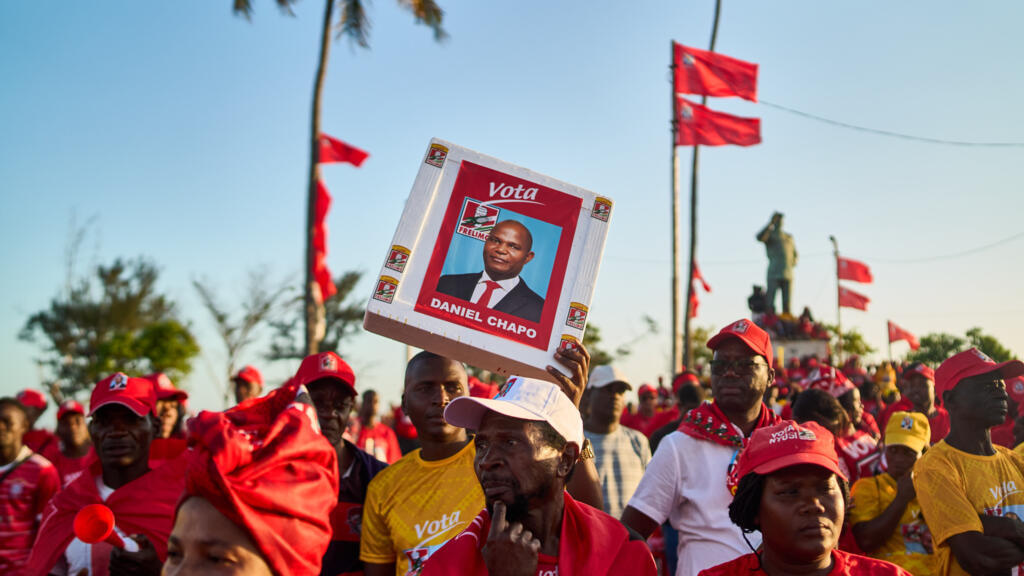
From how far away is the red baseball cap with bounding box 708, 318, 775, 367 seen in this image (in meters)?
3.74

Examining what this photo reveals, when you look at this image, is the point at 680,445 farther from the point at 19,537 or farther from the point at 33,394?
the point at 33,394

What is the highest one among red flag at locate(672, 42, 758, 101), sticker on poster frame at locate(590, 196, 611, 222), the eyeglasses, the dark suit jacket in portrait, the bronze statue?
red flag at locate(672, 42, 758, 101)

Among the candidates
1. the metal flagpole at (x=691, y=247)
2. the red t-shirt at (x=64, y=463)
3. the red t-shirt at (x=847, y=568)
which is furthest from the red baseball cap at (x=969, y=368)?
the metal flagpole at (x=691, y=247)

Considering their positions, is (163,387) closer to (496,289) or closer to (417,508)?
(417,508)

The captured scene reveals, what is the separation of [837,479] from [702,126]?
1359 cm

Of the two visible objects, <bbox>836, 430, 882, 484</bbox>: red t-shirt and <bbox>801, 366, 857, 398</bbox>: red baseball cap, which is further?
<bbox>801, 366, 857, 398</bbox>: red baseball cap

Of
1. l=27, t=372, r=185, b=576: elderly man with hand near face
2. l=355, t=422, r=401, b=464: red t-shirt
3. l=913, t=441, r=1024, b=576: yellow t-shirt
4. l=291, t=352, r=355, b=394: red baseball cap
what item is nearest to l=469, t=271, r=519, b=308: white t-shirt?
l=291, t=352, r=355, b=394: red baseball cap

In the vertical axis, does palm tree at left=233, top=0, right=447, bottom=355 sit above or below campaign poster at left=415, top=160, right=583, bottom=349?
above

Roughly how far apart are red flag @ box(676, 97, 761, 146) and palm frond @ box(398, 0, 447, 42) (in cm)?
519

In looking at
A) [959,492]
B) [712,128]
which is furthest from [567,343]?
[712,128]

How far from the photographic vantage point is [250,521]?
188cm

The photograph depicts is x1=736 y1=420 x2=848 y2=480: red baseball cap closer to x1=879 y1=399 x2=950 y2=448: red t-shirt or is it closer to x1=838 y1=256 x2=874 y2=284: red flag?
x1=879 y1=399 x2=950 y2=448: red t-shirt

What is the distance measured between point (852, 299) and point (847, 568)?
82.1ft

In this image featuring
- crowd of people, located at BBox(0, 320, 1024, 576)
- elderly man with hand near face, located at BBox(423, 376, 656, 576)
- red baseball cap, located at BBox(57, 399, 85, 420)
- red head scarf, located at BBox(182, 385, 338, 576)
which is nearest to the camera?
red head scarf, located at BBox(182, 385, 338, 576)
